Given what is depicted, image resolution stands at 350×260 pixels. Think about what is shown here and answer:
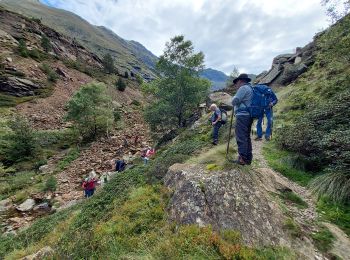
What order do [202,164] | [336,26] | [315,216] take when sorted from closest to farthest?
[315,216] < [202,164] < [336,26]

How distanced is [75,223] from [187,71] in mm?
20488

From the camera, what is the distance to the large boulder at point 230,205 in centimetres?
546

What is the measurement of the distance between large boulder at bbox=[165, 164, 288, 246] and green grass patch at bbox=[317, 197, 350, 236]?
122 cm

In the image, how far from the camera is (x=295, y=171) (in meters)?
8.96

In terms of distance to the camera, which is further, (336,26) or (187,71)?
(187,71)

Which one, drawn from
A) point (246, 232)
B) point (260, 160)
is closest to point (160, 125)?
point (260, 160)

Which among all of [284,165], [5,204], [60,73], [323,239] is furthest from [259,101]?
[60,73]

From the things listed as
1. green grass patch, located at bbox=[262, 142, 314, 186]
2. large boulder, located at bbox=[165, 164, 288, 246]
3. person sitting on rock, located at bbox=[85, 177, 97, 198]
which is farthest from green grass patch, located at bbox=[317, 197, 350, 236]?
person sitting on rock, located at bbox=[85, 177, 97, 198]

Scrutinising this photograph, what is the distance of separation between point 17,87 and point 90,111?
19704mm

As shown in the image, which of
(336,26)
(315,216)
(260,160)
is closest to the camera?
(315,216)

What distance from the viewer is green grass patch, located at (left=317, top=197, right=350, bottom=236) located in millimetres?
5918

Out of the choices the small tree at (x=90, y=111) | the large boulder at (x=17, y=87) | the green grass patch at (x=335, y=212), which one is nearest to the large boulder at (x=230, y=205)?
the green grass patch at (x=335, y=212)

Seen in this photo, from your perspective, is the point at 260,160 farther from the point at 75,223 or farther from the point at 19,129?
the point at 19,129

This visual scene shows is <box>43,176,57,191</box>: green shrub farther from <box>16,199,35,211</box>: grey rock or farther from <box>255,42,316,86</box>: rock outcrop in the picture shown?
<box>255,42,316,86</box>: rock outcrop
